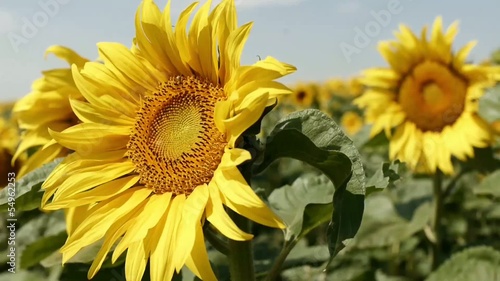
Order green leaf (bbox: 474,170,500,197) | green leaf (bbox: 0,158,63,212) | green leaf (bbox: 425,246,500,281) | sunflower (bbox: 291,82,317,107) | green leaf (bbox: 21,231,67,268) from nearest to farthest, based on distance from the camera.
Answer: green leaf (bbox: 0,158,63,212)
green leaf (bbox: 21,231,67,268)
green leaf (bbox: 425,246,500,281)
green leaf (bbox: 474,170,500,197)
sunflower (bbox: 291,82,317,107)

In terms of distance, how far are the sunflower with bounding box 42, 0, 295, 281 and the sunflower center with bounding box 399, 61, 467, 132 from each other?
2378mm

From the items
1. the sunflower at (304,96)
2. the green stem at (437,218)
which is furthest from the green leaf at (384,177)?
the sunflower at (304,96)

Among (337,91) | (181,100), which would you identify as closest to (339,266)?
(181,100)

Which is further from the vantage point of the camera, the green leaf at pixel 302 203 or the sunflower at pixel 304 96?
the sunflower at pixel 304 96

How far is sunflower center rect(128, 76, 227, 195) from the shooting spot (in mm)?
1615

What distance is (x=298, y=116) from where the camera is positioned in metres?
1.55

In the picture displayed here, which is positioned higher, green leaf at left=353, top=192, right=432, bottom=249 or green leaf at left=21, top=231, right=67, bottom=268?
green leaf at left=21, top=231, right=67, bottom=268

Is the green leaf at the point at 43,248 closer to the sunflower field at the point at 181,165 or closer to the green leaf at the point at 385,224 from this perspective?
the sunflower field at the point at 181,165

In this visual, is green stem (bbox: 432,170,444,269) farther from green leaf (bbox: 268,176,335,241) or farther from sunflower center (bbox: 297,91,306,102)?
sunflower center (bbox: 297,91,306,102)

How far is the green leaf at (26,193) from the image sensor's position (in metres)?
1.74

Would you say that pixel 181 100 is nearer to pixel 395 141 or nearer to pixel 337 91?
pixel 395 141

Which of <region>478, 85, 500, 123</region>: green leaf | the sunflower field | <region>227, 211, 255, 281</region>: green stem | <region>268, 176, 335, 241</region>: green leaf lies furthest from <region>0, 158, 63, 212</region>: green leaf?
<region>478, 85, 500, 123</region>: green leaf

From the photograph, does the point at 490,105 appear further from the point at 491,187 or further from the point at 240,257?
the point at 240,257

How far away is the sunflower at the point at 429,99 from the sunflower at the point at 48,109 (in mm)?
1906
